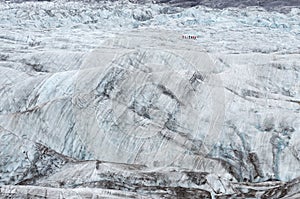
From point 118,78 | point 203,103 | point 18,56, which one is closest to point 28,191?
point 118,78

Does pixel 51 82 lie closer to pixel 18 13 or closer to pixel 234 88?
pixel 234 88

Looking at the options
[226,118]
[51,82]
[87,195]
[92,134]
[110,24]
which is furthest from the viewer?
[110,24]

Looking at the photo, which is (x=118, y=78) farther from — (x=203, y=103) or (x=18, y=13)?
(x=18, y=13)

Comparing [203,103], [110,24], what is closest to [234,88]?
[203,103]

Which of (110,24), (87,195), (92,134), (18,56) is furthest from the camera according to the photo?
(110,24)

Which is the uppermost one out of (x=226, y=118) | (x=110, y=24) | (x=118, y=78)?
(x=118, y=78)

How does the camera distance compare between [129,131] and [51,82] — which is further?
[51,82]

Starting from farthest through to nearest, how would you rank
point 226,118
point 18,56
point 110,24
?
point 110,24 < point 18,56 < point 226,118

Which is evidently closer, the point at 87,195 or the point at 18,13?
the point at 87,195

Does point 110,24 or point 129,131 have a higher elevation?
point 129,131
